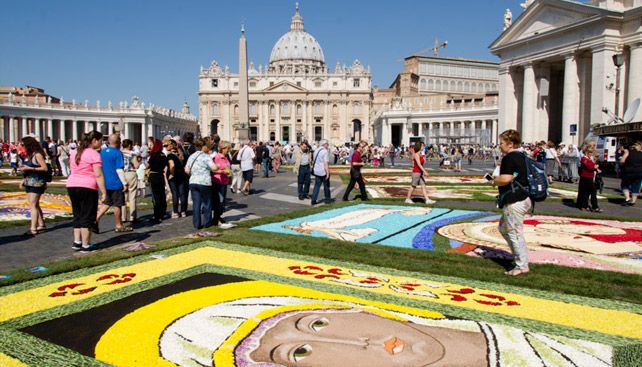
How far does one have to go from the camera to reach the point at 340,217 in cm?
1155

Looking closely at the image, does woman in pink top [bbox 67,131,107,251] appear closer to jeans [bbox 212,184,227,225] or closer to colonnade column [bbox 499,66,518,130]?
jeans [bbox 212,184,227,225]

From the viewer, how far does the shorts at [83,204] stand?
769 centimetres

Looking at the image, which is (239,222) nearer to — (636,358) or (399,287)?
(399,287)

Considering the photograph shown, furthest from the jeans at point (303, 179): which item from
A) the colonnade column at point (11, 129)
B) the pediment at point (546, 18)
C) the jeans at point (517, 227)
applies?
the colonnade column at point (11, 129)

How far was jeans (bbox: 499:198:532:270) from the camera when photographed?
6312mm

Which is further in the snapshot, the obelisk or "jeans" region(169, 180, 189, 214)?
the obelisk

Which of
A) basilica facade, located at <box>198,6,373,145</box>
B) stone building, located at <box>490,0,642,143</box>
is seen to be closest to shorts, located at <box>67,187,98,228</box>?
stone building, located at <box>490,0,642,143</box>

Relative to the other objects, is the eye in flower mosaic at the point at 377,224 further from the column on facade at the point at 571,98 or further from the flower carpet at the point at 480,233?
the column on facade at the point at 571,98

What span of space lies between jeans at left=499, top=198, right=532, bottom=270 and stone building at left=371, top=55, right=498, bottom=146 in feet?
164

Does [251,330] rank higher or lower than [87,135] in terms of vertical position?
lower

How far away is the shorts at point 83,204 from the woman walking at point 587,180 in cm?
1098

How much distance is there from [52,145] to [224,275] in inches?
937

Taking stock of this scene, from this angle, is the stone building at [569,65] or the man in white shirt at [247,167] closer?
the man in white shirt at [247,167]

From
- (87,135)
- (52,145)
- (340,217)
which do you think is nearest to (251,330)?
(87,135)
